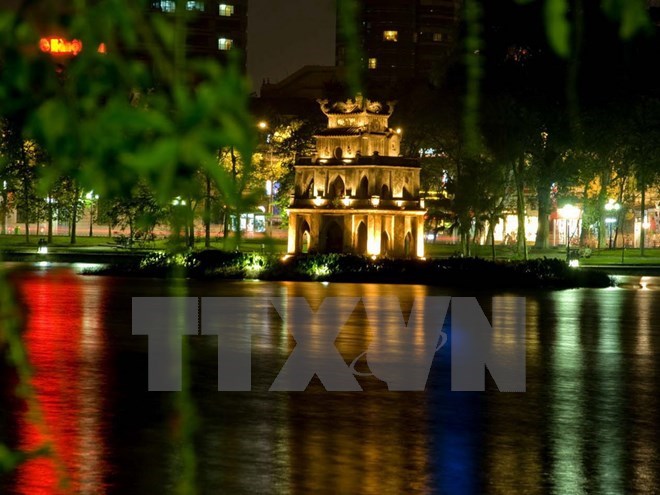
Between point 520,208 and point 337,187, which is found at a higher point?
point 337,187

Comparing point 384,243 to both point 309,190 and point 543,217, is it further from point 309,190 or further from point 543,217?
point 543,217

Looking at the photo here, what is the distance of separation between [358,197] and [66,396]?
42459mm

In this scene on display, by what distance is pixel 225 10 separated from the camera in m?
178

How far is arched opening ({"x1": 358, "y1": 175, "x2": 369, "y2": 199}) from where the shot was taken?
58.5m

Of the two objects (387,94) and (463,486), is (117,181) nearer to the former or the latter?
(463,486)

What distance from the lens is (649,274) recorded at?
63156 mm

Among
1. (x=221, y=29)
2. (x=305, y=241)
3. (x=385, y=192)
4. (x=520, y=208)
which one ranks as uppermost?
(x=221, y=29)

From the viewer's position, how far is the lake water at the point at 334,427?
11531mm

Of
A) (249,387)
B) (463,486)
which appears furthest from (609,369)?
(463,486)

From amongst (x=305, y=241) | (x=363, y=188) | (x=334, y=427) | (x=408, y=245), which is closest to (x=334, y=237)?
(x=305, y=241)

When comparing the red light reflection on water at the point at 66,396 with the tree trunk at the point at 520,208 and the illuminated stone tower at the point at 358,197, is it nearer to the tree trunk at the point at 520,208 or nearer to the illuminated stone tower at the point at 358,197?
the illuminated stone tower at the point at 358,197

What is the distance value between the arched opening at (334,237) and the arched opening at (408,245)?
2.78 m

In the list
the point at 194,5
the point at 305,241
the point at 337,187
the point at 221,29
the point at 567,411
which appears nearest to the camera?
the point at 194,5

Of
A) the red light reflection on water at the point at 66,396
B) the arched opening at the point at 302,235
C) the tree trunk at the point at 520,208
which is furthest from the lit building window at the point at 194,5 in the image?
the tree trunk at the point at 520,208
